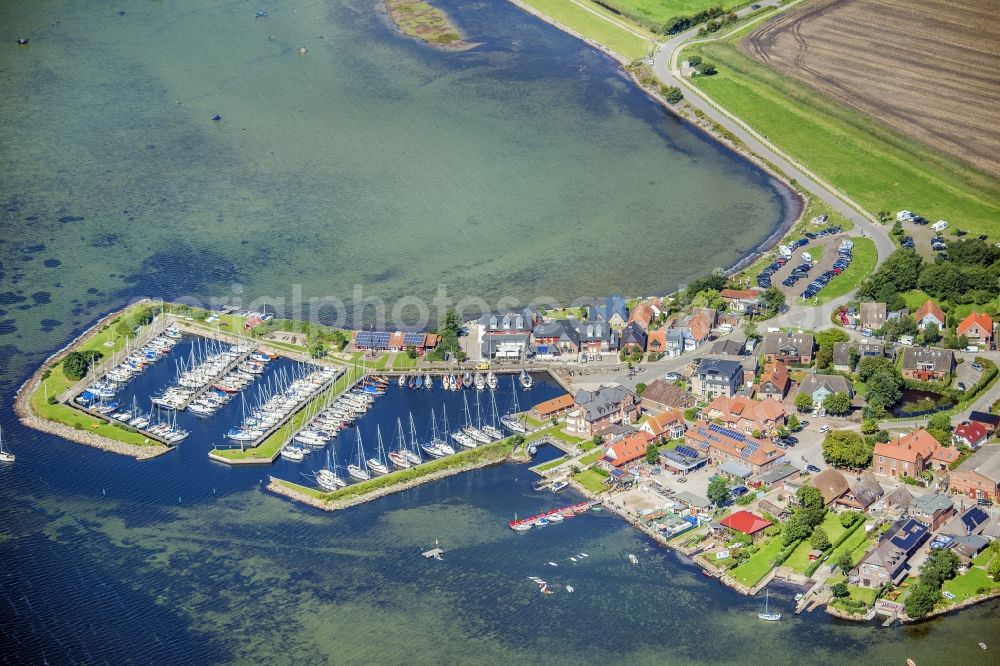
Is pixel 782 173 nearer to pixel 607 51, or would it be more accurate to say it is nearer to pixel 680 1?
pixel 607 51

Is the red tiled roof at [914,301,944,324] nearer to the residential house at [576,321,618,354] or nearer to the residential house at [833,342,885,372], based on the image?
the residential house at [833,342,885,372]

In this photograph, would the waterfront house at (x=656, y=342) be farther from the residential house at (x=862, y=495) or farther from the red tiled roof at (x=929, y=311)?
the residential house at (x=862, y=495)

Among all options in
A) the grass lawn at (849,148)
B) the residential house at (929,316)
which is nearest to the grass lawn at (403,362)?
the residential house at (929,316)

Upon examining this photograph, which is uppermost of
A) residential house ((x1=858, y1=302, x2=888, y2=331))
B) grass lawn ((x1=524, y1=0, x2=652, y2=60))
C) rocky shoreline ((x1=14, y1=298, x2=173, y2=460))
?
grass lawn ((x1=524, y1=0, x2=652, y2=60))

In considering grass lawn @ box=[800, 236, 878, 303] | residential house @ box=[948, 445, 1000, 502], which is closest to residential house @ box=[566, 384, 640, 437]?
residential house @ box=[948, 445, 1000, 502]

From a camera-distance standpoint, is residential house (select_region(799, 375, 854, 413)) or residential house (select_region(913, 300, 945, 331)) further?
residential house (select_region(913, 300, 945, 331))

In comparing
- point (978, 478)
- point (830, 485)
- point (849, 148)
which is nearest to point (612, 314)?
point (830, 485)

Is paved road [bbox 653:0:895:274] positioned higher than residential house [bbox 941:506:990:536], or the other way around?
paved road [bbox 653:0:895:274]
